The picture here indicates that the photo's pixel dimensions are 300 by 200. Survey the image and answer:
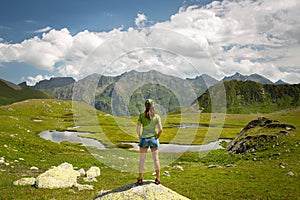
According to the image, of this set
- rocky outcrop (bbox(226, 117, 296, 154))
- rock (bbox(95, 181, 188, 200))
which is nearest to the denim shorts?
rock (bbox(95, 181, 188, 200))

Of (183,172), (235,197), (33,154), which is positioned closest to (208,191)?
(235,197)

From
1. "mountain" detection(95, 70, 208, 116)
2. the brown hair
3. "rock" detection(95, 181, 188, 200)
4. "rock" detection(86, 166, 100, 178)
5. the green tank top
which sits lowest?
"rock" detection(86, 166, 100, 178)

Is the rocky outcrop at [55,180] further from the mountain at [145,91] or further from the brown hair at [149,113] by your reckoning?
the brown hair at [149,113]

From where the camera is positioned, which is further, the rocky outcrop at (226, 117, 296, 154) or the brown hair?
the rocky outcrop at (226, 117, 296, 154)

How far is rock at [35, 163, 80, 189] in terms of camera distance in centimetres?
2009

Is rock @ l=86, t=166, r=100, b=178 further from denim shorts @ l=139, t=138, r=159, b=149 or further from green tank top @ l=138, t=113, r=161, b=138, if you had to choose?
green tank top @ l=138, t=113, r=161, b=138

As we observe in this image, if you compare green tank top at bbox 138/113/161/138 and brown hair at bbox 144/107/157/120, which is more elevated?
brown hair at bbox 144/107/157/120

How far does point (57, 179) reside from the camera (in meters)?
21.0

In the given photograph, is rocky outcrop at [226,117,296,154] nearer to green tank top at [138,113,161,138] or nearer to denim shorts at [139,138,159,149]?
denim shorts at [139,138,159,149]

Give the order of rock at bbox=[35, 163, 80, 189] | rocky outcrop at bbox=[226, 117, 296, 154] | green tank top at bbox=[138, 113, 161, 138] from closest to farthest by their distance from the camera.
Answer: green tank top at bbox=[138, 113, 161, 138] < rock at bbox=[35, 163, 80, 189] < rocky outcrop at bbox=[226, 117, 296, 154]

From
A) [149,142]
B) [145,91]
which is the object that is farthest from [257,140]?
[149,142]

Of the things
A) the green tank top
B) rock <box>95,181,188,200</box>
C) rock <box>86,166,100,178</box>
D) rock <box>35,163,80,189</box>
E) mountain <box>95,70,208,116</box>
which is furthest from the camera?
rock <box>86,166,100,178</box>

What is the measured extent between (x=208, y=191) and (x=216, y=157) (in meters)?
26.4

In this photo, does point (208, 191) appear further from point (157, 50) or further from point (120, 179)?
point (157, 50)
